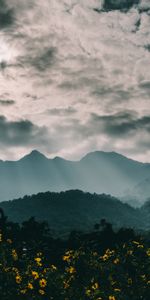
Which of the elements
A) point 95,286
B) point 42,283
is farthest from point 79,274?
point 42,283

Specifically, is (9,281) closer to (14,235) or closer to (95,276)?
(95,276)

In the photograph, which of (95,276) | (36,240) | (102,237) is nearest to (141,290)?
(95,276)

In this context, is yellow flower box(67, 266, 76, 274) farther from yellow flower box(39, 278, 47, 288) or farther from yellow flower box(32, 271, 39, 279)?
yellow flower box(32, 271, 39, 279)

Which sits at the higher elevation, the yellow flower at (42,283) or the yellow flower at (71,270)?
the yellow flower at (71,270)

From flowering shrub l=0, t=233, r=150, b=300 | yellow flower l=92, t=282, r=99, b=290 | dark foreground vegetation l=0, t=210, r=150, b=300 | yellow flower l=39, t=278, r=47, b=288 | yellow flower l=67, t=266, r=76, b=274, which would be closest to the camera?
yellow flower l=39, t=278, r=47, b=288

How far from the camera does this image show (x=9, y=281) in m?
20.7

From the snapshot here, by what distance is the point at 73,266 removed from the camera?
2442 centimetres

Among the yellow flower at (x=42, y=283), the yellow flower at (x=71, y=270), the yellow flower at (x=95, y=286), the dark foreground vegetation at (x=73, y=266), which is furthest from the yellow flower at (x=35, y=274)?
the yellow flower at (x=95, y=286)

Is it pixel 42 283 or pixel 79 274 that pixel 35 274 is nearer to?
pixel 42 283

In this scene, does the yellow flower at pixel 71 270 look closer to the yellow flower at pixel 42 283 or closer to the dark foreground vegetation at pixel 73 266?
the dark foreground vegetation at pixel 73 266

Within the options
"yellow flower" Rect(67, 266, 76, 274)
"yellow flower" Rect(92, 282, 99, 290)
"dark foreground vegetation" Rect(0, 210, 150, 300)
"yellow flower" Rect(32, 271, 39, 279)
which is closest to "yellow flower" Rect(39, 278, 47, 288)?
Answer: "dark foreground vegetation" Rect(0, 210, 150, 300)

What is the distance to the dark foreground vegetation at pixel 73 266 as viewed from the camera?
68.8 feet

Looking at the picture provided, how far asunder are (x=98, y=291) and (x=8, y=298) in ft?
15.8

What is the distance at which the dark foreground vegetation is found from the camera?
21.0 meters
